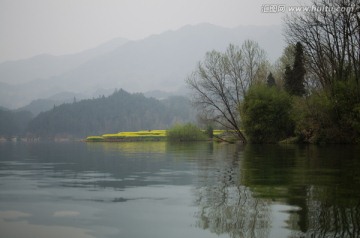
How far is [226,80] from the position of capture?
56.5m

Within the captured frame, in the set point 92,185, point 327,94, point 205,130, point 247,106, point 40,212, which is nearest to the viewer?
point 40,212

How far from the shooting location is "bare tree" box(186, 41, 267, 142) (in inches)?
2163

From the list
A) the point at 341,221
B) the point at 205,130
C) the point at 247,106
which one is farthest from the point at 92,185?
the point at 205,130

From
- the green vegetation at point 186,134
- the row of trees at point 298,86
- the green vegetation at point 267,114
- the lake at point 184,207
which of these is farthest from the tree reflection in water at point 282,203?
the green vegetation at point 186,134

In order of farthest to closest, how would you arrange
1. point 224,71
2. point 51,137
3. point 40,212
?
point 51,137 < point 224,71 < point 40,212

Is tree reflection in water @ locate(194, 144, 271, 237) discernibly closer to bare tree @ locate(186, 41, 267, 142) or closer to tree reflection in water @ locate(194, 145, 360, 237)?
tree reflection in water @ locate(194, 145, 360, 237)

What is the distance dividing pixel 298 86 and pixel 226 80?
8844mm

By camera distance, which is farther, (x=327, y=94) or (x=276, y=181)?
(x=327, y=94)

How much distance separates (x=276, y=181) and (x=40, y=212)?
6.42 m

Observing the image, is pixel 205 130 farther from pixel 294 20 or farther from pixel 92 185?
pixel 92 185

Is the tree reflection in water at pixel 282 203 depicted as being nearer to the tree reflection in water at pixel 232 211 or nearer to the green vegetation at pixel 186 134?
the tree reflection in water at pixel 232 211

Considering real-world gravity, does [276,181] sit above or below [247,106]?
below

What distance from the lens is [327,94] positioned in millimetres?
40906

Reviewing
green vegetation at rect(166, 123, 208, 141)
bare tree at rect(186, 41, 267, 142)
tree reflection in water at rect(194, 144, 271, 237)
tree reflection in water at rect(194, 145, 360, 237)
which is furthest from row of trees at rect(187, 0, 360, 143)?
tree reflection in water at rect(194, 144, 271, 237)
